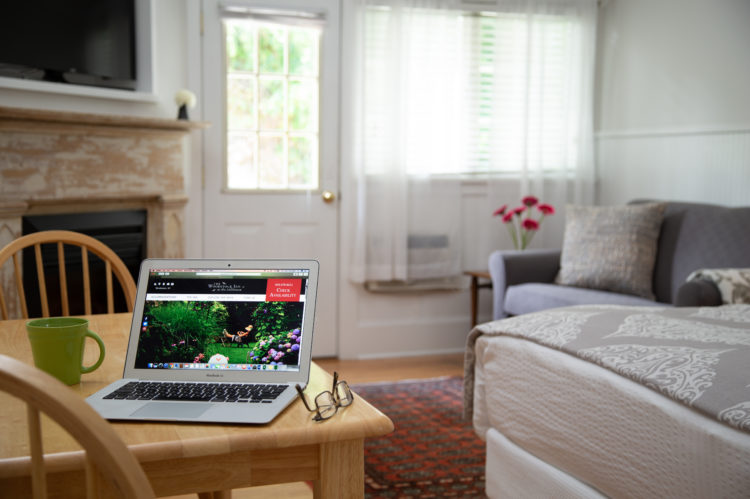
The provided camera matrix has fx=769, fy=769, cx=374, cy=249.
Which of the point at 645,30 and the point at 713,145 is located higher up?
the point at 645,30

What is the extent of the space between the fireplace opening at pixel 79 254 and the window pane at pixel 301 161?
33.4 inches

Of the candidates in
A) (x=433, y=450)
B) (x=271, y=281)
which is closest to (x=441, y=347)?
(x=433, y=450)

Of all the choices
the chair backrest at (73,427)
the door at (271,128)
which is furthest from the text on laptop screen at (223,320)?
the door at (271,128)

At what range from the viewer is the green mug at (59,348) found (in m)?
1.16

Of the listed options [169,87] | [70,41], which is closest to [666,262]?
[169,87]

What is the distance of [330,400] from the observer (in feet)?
3.64

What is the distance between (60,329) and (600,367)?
1.15 metres

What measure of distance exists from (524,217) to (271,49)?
178 cm

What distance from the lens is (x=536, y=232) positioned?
4.65 metres

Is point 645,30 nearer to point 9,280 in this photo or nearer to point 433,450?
point 433,450

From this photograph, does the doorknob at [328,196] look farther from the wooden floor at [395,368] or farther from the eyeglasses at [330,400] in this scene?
the eyeglasses at [330,400]

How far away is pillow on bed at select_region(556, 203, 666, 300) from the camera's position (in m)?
3.67

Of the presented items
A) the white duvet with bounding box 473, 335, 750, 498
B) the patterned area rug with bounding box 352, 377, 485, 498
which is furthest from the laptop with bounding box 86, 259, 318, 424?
the patterned area rug with bounding box 352, 377, 485, 498

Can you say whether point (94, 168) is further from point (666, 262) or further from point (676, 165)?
point (676, 165)
